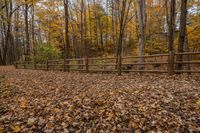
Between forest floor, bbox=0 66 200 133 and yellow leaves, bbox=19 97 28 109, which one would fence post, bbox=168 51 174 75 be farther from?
yellow leaves, bbox=19 97 28 109

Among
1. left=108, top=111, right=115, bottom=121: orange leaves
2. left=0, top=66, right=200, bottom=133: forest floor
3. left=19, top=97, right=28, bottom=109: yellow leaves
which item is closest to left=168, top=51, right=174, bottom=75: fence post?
left=0, top=66, right=200, bottom=133: forest floor

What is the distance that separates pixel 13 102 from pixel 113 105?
3072mm

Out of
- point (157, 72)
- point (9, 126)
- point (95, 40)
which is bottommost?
point (9, 126)

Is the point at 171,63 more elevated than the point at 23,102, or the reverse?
the point at 171,63

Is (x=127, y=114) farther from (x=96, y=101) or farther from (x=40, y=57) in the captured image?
(x=40, y=57)

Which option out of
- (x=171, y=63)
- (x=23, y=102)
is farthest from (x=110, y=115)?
(x=171, y=63)

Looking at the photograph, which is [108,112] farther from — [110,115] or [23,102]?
[23,102]

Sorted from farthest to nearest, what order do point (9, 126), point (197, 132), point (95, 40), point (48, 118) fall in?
1. point (95, 40)
2. point (48, 118)
3. point (9, 126)
4. point (197, 132)

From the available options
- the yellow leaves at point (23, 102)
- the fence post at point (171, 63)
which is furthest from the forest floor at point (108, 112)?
the fence post at point (171, 63)

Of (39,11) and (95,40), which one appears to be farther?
(95,40)

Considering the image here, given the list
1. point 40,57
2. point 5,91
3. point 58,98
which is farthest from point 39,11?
point 58,98

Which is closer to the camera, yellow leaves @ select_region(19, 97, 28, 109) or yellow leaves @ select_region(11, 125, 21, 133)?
yellow leaves @ select_region(11, 125, 21, 133)

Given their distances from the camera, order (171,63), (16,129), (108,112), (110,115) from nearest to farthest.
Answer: (16,129) < (110,115) < (108,112) < (171,63)

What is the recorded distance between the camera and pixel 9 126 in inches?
157
